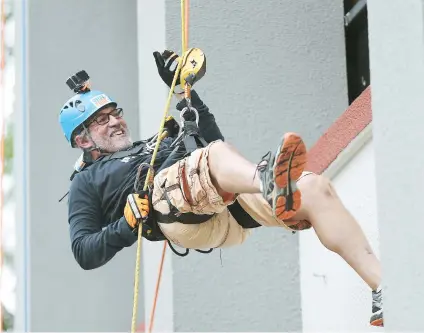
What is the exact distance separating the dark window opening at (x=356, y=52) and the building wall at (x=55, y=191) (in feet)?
5.57

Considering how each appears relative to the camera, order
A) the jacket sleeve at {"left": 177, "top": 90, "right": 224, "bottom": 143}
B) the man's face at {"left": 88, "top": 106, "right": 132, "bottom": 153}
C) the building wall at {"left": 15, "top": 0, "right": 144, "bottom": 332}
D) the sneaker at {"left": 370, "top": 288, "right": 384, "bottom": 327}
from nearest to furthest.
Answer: the sneaker at {"left": 370, "top": 288, "right": 384, "bottom": 327}, the jacket sleeve at {"left": 177, "top": 90, "right": 224, "bottom": 143}, the man's face at {"left": 88, "top": 106, "right": 132, "bottom": 153}, the building wall at {"left": 15, "top": 0, "right": 144, "bottom": 332}

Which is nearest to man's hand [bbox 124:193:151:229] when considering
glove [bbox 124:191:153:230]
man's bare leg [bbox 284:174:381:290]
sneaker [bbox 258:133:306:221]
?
glove [bbox 124:191:153:230]

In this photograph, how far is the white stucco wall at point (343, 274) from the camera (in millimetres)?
7324

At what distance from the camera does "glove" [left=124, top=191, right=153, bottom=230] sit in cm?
604

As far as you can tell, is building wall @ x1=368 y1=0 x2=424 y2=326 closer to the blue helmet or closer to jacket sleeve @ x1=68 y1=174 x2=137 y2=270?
jacket sleeve @ x1=68 y1=174 x2=137 y2=270

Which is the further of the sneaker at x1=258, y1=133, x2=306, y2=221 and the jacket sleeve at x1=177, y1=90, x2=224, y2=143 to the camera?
the jacket sleeve at x1=177, y1=90, x2=224, y2=143

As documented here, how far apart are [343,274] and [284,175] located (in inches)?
96.8

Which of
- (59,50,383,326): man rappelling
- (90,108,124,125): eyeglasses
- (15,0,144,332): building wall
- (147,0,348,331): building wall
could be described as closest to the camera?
(59,50,383,326): man rappelling

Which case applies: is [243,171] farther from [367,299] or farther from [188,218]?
[367,299]

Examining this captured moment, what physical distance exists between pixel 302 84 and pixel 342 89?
10.4 inches

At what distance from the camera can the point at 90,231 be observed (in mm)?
6457

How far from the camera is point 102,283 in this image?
9.95 metres

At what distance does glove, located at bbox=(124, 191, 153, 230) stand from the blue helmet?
1007 mm

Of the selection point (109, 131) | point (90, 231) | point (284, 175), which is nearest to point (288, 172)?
point (284, 175)
